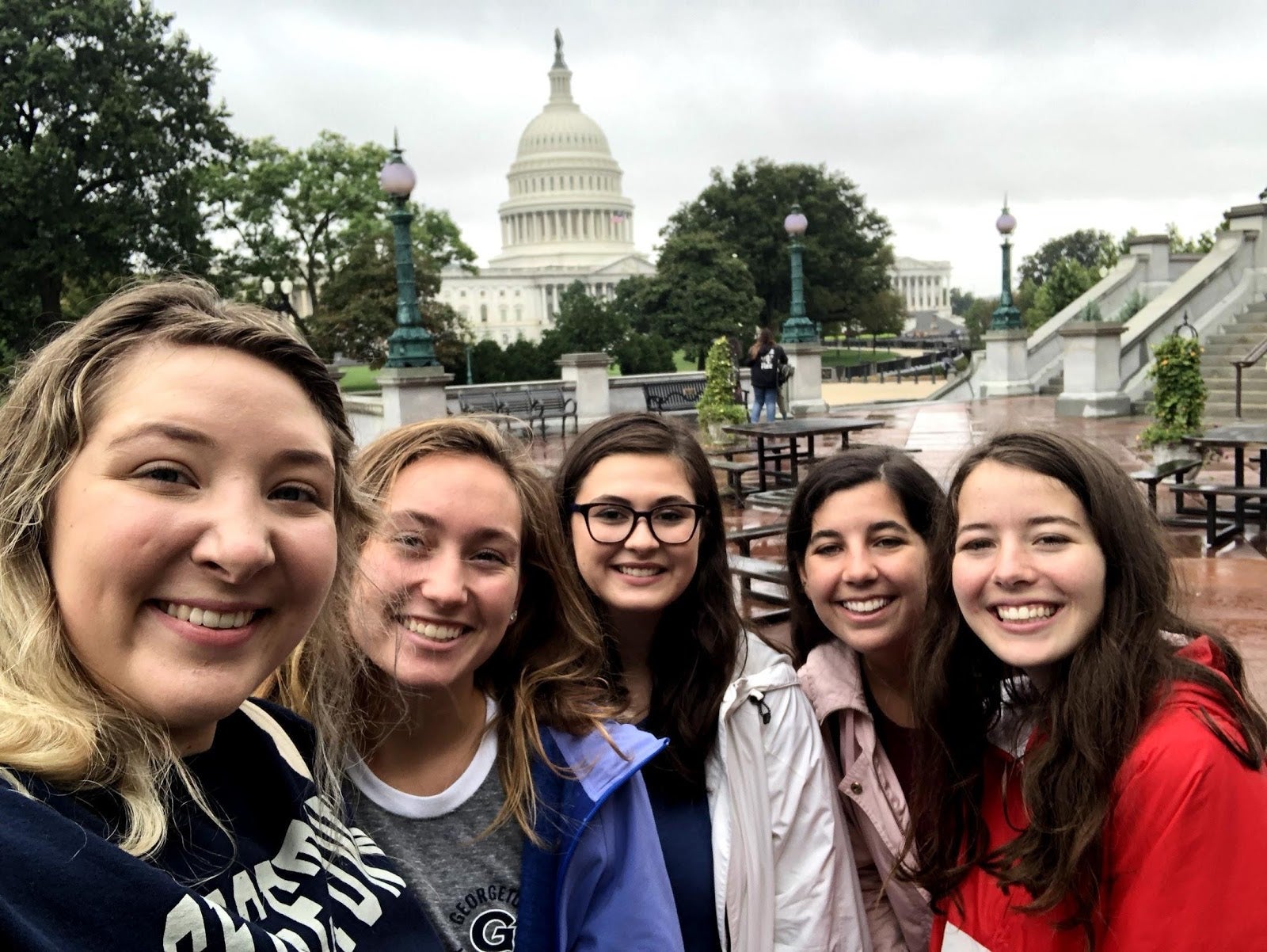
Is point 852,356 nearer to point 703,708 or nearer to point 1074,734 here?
point 703,708

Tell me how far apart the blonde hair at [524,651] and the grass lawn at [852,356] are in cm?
5143

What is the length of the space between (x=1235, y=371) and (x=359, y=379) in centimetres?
4248

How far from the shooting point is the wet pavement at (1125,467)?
5.42 m

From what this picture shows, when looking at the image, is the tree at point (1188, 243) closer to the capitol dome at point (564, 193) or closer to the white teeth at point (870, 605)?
the white teeth at point (870, 605)

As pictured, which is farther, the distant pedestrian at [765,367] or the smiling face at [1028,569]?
the distant pedestrian at [765,367]

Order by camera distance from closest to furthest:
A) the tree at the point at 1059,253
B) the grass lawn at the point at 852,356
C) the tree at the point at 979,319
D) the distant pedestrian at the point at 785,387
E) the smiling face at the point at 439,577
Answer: the smiling face at the point at 439,577 → the distant pedestrian at the point at 785,387 → the grass lawn at the point at 852,356 → the tree at the point at 979,319 → the tree at the point at 1059,253

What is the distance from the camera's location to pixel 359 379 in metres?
52.5

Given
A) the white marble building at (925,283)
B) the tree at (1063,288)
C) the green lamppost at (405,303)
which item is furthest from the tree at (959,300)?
the green lamppost at (405,303)

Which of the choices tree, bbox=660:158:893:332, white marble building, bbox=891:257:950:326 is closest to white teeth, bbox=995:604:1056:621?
tree, bbox=660:158:893:332

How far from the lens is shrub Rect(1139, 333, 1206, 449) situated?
33.7ft

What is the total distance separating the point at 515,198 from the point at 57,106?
77.8 metres

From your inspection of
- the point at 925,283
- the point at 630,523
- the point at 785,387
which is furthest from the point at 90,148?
the point at 925,283

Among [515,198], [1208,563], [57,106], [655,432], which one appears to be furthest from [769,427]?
[515,198]

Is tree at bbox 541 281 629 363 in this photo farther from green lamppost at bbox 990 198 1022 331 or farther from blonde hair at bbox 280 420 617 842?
blonde hair at bbox 280 420 617 842
